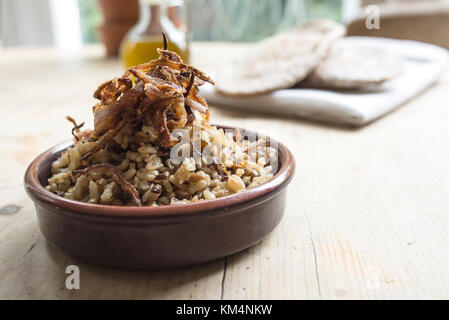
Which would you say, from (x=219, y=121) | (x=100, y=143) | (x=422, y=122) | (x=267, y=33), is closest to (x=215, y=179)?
(x=100, y=143)

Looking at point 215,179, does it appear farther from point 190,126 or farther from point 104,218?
point 104,218

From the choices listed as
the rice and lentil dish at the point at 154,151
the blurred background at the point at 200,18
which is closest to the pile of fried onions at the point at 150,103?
the rice and lentil dish at the point at 154,151

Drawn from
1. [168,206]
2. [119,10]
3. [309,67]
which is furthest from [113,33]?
[168,206]

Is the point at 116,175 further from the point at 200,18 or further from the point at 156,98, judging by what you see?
the point at 200,18

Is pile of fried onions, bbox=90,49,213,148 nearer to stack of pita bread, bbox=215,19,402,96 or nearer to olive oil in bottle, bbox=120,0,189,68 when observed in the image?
stack of pita bread, bbox=215,19,402,96

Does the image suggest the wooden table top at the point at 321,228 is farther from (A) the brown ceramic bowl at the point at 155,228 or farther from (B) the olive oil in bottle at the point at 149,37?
(B) the olive oil in bottle at the point at 149,37
